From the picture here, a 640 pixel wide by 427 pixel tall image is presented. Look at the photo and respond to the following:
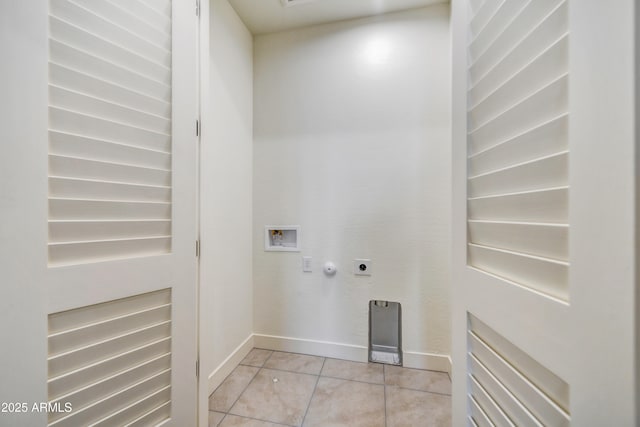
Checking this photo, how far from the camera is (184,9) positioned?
105cm

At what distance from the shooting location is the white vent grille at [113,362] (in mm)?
734

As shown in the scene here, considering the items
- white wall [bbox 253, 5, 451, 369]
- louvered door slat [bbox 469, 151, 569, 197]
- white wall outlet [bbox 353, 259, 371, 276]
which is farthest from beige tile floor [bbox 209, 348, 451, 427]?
louvered door slat [bbox 469, 151, 569, 197]

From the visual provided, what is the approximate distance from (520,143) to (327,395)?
5.33ft

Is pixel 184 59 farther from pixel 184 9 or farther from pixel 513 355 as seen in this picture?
pixel 513 355

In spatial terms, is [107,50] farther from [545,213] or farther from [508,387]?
[508,387]

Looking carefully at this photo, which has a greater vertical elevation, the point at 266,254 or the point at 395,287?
the point at 266,254

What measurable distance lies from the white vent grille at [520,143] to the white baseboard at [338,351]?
4.37 ft

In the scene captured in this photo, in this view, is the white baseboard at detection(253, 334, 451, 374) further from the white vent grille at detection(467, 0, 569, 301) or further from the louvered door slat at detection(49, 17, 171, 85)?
the louvered door slat at detection(49, 17, 171, 85)

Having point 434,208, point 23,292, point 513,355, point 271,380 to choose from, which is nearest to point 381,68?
point 434,208

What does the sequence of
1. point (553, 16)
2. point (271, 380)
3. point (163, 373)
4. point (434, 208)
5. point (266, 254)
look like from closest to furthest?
point (553, 16) → point (163, 373) → point (271, 380) → point (434, 208) → point (266, 254)

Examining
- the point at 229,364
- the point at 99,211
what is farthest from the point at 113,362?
the point at 229,364

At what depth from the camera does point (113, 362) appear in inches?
33.3

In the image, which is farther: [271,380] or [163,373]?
[271,380]

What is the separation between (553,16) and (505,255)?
52cm
